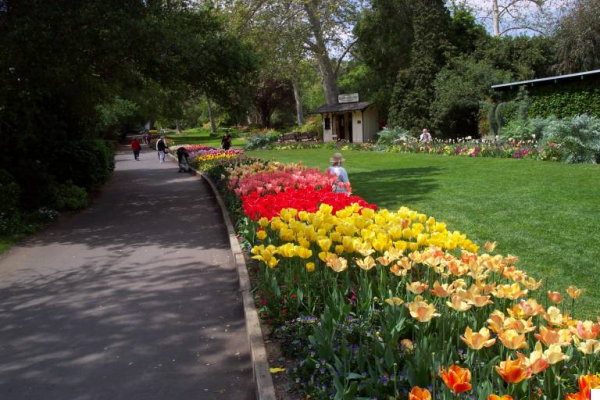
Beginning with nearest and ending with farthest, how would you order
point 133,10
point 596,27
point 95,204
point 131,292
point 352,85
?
point 131,292 < point 133,10 < point 95,204 < point 596,27 < point 352,85

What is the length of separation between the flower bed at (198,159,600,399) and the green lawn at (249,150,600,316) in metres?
1.28

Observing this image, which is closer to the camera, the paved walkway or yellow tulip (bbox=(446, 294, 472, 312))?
yellow tulip (bbox=(446, 294, 472, 312))

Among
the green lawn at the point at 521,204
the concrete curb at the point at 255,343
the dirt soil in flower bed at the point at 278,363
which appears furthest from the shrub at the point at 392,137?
the dirt soil in flower bed at the point at 278,363

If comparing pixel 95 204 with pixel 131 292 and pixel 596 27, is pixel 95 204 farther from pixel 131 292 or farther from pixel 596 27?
pixel 596 27

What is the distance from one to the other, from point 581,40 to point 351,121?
16.0m

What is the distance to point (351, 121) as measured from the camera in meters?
39.3

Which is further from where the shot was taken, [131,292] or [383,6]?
[383,6]

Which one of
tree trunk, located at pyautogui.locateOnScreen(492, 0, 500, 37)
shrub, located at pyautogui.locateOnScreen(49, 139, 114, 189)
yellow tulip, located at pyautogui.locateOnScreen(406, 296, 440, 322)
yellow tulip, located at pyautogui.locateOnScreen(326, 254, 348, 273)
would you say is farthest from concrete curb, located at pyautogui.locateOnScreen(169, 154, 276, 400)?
tree trunk, located at pyautogui.locateOnScreen(492, 0, 500, 37)

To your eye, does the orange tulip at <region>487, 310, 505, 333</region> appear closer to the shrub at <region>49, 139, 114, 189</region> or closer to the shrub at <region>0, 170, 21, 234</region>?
the shrub at <region>0, 170, 21, 234</region>

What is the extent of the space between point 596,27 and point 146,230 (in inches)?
1118

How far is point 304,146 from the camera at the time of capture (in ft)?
120

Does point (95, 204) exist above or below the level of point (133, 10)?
below

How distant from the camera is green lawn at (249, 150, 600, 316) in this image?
591cm

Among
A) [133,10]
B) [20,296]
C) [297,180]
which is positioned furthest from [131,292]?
[133,10]
